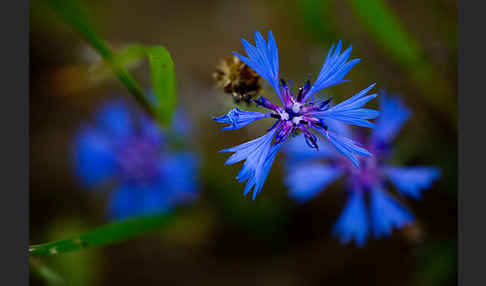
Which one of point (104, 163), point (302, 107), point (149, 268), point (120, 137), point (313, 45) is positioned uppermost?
point (313, 45)

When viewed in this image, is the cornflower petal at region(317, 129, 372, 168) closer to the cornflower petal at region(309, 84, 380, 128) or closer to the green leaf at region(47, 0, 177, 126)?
the cornflower petal at region(309, 84, 380, 128)

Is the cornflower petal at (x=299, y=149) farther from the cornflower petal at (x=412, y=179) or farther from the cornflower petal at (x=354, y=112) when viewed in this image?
the cornflower petal at (x=354, y=112)

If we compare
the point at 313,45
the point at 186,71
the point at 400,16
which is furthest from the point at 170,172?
the point at 400,16

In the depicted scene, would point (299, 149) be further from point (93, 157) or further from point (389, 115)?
point (93, 157)

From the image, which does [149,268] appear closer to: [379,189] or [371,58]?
[379,189]

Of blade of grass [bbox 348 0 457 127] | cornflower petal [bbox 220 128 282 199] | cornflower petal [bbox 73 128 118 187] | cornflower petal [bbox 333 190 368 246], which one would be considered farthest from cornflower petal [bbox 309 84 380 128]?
cornflower petal [bbox 73 128 118 187]

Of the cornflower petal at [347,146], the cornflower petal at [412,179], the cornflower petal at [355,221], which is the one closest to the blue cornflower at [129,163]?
the cornflower petal at [355,221]
